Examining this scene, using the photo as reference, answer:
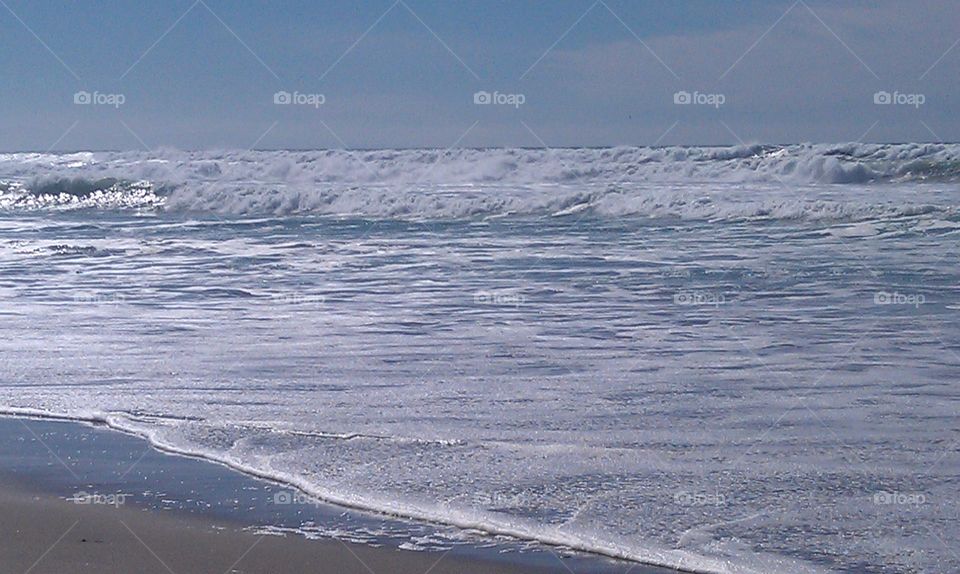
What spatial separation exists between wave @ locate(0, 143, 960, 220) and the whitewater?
3.47m

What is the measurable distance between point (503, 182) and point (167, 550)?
24.1m

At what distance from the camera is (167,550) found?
3.98 m

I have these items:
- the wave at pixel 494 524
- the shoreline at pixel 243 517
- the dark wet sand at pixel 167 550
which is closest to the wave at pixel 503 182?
the wave at pixel 494 524

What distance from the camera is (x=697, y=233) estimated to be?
Answer: 15750 mm

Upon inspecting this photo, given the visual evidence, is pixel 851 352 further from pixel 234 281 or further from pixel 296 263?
pixel 296 263

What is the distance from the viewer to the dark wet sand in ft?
12.4

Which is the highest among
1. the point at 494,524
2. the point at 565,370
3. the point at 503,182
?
the point at 503,182

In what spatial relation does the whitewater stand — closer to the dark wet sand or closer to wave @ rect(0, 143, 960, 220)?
the dark wet sand

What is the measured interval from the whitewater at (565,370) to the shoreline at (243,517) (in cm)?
10

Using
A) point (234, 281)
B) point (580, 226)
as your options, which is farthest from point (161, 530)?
point (580, 226)

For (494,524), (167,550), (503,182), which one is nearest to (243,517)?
(167,550)

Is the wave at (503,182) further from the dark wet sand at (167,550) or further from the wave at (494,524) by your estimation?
the dark wet sand at (167,550)

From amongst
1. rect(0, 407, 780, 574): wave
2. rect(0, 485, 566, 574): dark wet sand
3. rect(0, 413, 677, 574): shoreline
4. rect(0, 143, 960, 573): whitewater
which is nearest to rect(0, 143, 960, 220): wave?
rect(0, 143, 960, 573): whitewater

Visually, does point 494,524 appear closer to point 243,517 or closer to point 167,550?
point 243,517
